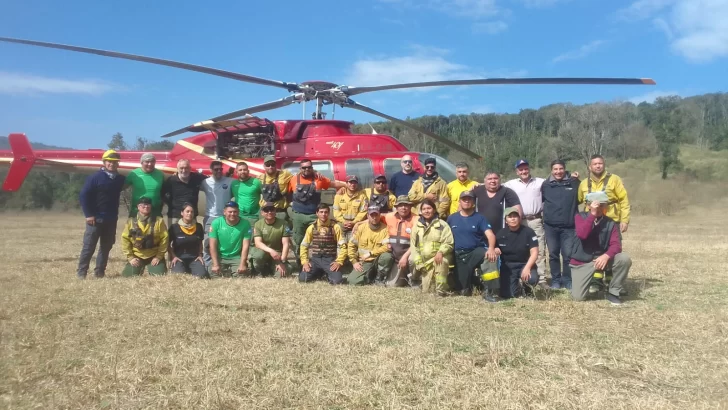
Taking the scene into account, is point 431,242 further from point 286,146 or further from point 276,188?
point 286,146

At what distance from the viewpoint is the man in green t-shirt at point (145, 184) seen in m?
7.29

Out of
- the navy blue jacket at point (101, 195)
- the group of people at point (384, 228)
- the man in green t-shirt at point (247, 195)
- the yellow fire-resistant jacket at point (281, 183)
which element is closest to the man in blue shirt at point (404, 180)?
the group of people at point (384, 228)

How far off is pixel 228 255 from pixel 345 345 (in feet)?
12.8

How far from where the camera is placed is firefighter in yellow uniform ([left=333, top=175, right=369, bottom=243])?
7.30 metres

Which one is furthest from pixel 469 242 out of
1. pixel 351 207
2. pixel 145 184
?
pixel 145 184

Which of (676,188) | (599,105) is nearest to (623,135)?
(599,105)

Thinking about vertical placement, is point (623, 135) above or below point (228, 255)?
above

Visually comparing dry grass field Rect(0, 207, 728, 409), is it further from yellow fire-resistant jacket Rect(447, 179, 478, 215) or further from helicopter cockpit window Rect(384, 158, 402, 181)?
helicopter cockpit window Rect(384, 158, 402, 181)

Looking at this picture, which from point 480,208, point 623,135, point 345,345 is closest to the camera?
point 345,345

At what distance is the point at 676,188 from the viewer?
113 ft

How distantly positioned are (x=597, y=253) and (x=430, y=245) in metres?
1.94

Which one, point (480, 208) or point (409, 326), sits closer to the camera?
point (409, 326)

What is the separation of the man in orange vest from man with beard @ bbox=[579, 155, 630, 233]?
2.28 metres

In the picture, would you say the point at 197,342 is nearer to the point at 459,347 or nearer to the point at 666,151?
the point at 459,347
